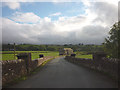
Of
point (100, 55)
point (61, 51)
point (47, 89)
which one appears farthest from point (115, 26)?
point (61, 51)

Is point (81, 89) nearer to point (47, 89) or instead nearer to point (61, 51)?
point (47, 89)

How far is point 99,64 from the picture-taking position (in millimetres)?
9562

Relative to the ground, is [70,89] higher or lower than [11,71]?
lower

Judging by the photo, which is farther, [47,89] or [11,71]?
[11,71]

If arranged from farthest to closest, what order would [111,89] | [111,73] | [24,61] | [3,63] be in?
[24,61], [111,73], [3,63], [111,89]

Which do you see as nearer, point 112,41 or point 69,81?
point 69,81

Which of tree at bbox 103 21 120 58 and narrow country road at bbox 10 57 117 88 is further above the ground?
tree at bbox 103 21 120 58

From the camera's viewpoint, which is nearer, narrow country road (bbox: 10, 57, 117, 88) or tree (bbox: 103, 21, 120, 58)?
narrow country road (bbox: 10, 57, 117, 88)

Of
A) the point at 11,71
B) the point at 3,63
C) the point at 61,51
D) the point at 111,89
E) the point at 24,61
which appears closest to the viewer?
the point at 111,89

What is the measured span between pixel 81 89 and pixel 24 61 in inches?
231

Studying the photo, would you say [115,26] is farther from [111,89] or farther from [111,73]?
[111,89]

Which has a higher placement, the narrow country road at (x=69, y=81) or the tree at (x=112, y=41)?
the tree at (x=112, y=41)

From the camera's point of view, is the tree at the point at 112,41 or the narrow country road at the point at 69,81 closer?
the narrow country road at the point at 69,81

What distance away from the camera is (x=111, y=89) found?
5.04 metres
